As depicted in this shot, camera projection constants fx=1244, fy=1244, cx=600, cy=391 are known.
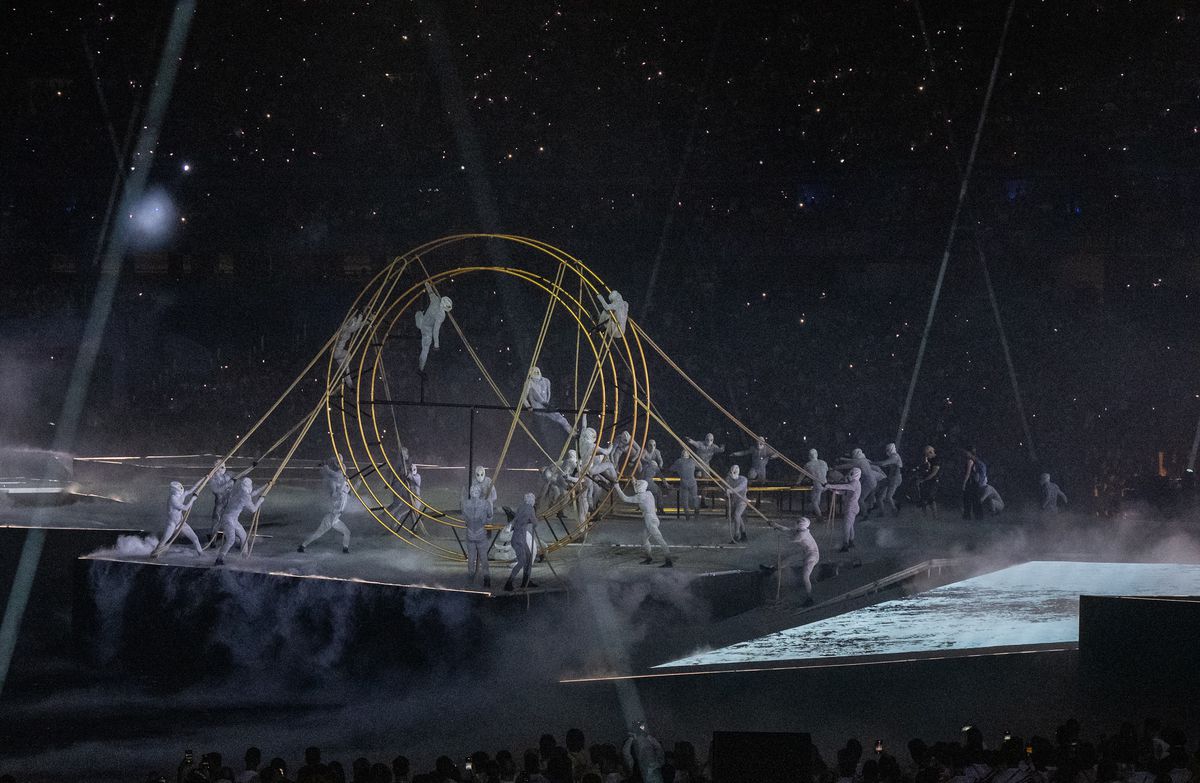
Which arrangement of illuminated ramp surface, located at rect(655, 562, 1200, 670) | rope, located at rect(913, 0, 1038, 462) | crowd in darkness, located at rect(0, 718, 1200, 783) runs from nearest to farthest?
crowd in darkness, located at rect(0, 718, 1200, 783), illuminated ramp surface, located at rect(655, 562, 1200, 670), rope, located at rect(913, 0, 1038, 462)

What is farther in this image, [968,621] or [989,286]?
[989,286]

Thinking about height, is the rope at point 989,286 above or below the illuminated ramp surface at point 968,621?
above

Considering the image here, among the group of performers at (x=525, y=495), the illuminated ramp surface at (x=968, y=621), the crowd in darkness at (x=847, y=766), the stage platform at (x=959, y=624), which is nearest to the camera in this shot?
the crowd in darkness at (x=847, y=766)

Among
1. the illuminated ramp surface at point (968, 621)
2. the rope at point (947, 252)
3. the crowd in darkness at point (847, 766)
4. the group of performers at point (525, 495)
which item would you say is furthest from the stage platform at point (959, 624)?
the rope at point (947, 252)

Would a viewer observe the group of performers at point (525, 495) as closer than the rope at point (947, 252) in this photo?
Yes

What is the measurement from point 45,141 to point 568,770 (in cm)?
2758

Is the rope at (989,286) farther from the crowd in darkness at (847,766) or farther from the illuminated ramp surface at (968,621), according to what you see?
the crowd in darkness at (847,766)

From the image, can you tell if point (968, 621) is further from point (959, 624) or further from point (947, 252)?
point (947, 252)

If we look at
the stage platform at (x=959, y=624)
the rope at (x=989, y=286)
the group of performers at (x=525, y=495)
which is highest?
the rope at (x=989, y=286)

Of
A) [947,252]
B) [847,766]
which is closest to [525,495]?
[847,766]

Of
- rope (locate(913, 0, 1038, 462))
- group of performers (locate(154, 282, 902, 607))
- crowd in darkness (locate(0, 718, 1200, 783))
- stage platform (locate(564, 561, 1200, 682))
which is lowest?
crowd in darkness (locate(0, 718, 1200, 783))

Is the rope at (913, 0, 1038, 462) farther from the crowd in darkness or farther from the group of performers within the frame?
the crowd in darkness

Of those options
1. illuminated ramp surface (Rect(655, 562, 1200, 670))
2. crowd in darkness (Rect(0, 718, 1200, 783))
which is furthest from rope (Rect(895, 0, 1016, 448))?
crowd in darkness (Rect(0, 718, 1200, 783))

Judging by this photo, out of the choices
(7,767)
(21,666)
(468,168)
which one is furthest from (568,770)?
(468,168)
